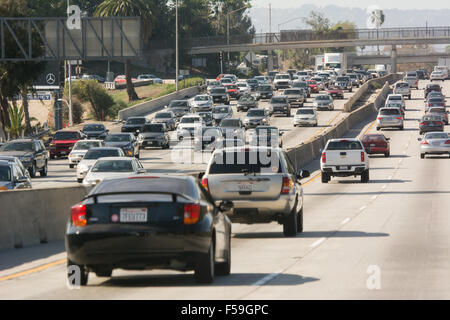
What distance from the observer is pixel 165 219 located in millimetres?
12852

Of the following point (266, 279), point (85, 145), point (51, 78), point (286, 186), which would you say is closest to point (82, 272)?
point (266, 279)

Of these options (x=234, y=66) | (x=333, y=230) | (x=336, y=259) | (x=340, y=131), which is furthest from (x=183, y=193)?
(x=234, y=66)

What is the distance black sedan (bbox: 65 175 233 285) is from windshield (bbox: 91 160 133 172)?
19.5 metres

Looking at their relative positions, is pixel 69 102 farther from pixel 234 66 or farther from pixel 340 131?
pixel 234 66

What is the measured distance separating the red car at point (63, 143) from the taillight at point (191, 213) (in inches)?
1850

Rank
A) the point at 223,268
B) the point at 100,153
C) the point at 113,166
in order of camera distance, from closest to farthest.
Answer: the point at 223,268
the point at 113,166
the point at 100,153

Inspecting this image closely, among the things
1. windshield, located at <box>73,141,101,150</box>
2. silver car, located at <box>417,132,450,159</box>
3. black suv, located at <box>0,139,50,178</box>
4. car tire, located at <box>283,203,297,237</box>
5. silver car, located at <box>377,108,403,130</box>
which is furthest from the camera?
silver car, located at <box>377,108,403,130</box>

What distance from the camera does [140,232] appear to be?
1273 cm

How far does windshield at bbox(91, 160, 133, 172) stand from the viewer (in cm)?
3272

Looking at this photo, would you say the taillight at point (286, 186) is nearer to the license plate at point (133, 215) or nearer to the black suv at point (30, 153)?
the license plate at point (133, 215)

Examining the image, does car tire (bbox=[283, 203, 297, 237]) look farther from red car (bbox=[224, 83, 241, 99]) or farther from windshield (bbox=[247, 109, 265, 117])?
red car (bbox=[224, 83, 241, 99])

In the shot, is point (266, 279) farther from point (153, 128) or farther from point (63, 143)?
point (153, 128)

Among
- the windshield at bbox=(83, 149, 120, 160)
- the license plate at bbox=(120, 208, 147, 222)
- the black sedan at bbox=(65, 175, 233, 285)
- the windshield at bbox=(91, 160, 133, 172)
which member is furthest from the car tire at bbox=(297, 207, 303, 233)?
the windshield at bbox=(83, 149, 120, 160)

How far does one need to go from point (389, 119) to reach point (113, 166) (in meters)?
46.7
